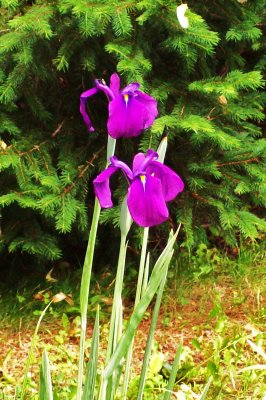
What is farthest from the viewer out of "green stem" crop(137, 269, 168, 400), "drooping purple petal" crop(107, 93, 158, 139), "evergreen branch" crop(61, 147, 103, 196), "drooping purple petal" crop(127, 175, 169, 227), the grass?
"evergreen branch" crop(61, 147, 103, 196)

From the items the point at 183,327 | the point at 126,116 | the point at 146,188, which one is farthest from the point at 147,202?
the point at 183,327

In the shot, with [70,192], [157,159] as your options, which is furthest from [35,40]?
[157,159]

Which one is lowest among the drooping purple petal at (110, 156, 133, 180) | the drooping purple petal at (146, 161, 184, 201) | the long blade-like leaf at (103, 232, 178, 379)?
the long blade-like leaf at (103, 232, 178, 379)

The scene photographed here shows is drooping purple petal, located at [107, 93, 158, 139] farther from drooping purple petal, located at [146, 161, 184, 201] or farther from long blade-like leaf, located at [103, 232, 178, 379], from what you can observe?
long blade-like leaf, located at [103, 232, 178, 379]

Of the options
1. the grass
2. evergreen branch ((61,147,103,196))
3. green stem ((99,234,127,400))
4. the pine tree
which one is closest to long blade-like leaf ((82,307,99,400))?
green stem ((99,234,127,400))

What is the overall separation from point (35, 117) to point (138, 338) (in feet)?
3.88

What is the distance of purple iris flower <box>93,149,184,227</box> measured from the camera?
1.31m

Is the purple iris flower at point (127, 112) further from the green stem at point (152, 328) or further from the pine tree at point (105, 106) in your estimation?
the pine tree at point (105, 106)

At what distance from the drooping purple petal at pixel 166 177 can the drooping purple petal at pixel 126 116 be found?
0.09 m

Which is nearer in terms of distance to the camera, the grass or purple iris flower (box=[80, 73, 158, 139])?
purple iris flower (box=[80, 73, 158, 139])

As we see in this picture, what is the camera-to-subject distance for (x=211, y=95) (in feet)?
9.71

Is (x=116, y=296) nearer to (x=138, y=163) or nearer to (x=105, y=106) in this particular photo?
(x=138, y=163)

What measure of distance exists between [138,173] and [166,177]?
0.32 ft

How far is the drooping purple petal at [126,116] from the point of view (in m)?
1.41
